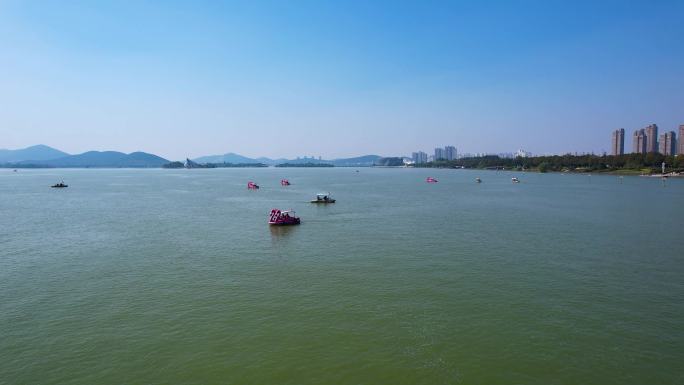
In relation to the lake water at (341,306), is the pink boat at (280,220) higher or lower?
higher

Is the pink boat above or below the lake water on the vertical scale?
above

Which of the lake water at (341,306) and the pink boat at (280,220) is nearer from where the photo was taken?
the lake water at (341,306)

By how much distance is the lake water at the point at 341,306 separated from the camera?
40.8ft

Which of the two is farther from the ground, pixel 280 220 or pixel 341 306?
pixel 280 220

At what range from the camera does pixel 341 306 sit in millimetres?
17031

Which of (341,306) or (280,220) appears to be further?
(280,220)

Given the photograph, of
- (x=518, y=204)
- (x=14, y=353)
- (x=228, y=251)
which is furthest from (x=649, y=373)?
(x=518, y=204)

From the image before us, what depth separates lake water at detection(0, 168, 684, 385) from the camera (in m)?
12.4

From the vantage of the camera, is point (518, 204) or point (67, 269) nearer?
point (67, 269)

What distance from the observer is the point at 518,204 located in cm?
5462

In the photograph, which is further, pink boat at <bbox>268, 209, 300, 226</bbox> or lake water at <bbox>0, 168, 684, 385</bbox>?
pink boat at <bbox>268, 209, 300, 226</bbox>

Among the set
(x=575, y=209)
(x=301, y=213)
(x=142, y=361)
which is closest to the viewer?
(x=142, y=361)

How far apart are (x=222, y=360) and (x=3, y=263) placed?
18718 millimetres

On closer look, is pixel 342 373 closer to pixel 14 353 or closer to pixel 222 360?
pixel 222 360
